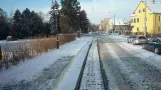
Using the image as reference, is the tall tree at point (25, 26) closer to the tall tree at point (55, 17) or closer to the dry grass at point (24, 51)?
the tall tree at point (55, 17)

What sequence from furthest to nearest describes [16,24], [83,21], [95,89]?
[83,21] < [16,24] < [95,89]

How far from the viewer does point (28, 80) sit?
11875 millimetres

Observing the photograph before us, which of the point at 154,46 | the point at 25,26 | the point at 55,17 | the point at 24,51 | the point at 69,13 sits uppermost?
the point at 69,13

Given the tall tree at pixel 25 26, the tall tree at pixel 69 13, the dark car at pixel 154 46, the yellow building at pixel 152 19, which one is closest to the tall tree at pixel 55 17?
the tall tree at pixel 69 13

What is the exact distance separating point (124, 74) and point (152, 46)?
518 inches

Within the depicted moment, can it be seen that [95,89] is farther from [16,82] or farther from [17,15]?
[17,15]

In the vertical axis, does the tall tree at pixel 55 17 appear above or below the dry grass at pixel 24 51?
above

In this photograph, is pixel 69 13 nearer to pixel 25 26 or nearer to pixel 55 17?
pixel 25 26

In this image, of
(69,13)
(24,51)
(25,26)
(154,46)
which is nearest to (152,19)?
(69,13)

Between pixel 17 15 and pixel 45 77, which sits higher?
pixel 17 15

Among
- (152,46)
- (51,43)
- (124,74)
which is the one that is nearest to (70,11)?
(51,43)

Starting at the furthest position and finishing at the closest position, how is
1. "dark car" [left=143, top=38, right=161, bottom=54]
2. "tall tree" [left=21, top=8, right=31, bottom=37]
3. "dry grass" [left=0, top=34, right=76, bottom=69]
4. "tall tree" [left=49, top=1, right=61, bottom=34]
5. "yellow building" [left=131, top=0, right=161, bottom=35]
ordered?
1. "tall tree" [left=21, top=8, right=31, bottom=37]
2. "yellow building" [left=131, top=0, right=161, bottom=35]
3. "tall tree" [left=49, top=1, right=61, bottom=34]
4. "dark car" [left=143, top=38, right=161, bottom=54]
5. "dry grass" [left=0, top=34, right=76, bottom=69]

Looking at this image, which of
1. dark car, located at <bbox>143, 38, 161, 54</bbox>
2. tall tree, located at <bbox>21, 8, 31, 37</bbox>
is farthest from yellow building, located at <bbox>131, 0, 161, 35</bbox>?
dark car, located at <bbox>143, 38, 161, 54</bbox>

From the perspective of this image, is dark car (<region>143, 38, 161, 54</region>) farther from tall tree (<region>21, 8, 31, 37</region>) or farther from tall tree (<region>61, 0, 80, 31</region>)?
tall tree (<region>21, 8, 31, 37</region>)
